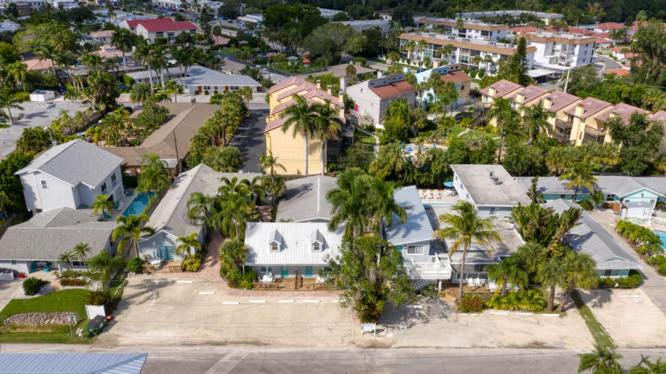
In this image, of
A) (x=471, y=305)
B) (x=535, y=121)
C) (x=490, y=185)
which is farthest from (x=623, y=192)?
(x=471, y=305)

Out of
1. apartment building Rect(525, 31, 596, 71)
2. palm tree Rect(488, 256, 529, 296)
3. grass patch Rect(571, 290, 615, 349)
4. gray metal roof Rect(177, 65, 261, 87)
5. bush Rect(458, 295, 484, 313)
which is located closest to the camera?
grass patch Rect(571, 290, 615, 349)

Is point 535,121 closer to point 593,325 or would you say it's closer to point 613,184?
point 613,184

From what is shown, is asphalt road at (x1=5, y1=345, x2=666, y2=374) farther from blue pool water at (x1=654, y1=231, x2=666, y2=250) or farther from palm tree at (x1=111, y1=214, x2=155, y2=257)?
blue pool water at (x1=654, y1=231, x2=666, y2=250)

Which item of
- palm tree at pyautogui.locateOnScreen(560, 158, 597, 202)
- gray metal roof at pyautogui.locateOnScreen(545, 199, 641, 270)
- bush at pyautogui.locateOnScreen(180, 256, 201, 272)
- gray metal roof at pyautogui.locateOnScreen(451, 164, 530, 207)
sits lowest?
bush at pyautogui.locateOnScreen(180, 256, 201, 272)

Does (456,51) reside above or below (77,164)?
above

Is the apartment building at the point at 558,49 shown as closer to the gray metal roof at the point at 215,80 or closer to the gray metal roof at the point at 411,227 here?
the gray metal roof at the point at 215,80

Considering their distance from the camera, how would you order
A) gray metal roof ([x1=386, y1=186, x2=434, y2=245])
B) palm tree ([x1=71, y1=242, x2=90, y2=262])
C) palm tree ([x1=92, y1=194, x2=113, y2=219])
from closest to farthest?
palm tree ([x1=71, y1=242, x2=90, y2=262]) → gray metal roof ([x1=386, y1=186, x2=434, y2=245]) → palm tree ([x1=92, y1=194, x2=113, y2=219])

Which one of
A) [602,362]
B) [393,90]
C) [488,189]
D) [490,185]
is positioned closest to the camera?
[602,362]

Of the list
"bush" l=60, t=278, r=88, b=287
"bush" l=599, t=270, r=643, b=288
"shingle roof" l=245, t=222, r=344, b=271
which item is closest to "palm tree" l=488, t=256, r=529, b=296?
"bush" l=599, t=270, r=643, b=288
